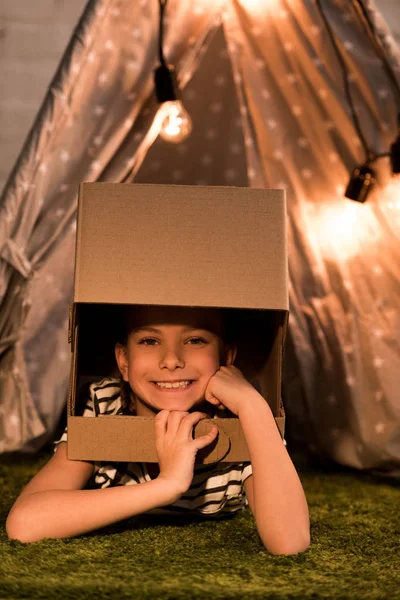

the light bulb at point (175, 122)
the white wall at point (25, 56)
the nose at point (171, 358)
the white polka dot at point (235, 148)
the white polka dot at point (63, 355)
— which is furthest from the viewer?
the white wall at point (25, 56)

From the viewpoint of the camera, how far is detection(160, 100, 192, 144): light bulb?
1456mm

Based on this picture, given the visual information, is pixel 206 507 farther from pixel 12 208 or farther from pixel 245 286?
pixel 12 208

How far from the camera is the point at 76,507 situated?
0.98 metres

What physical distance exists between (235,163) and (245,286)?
0.97 m

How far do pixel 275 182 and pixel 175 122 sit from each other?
250 mm

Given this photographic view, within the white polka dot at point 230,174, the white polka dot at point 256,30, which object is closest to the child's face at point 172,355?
the white polka dot at point 256,30

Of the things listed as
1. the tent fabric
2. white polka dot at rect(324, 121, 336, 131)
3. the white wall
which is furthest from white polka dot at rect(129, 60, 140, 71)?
the white wall

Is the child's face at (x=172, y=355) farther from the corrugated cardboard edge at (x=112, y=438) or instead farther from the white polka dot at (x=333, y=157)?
the white polka dot at (x=333, y=157)

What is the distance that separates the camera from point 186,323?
3.80 ft

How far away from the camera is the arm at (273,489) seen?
982 millimetres

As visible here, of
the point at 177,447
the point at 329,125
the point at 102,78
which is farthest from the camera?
the point at 329,125

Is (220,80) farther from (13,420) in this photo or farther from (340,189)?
(13,420)

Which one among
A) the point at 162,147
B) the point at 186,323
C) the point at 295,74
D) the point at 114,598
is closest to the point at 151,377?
the point at 186,323

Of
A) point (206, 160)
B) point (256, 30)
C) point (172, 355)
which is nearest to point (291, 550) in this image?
point (172, 355)
